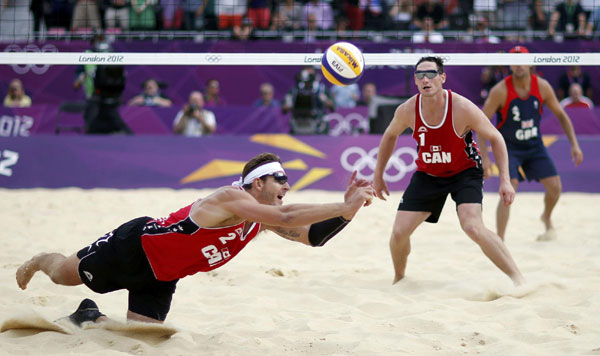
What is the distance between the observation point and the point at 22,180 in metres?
9.90

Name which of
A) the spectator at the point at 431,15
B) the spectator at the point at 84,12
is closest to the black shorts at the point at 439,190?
the spectator at the point at 431,15

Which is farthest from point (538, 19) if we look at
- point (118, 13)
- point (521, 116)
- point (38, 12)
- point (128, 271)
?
point (128, 271)

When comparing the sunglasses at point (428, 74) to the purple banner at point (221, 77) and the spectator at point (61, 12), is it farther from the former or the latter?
the spectator at point (61, 12)

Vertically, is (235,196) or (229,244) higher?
(235,196)

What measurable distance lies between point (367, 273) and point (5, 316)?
8.79 ft

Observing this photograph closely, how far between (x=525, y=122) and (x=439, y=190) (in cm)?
203

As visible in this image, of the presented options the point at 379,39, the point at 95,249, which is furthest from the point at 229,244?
the point at 379,39

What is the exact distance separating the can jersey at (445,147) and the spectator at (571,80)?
7075 mm

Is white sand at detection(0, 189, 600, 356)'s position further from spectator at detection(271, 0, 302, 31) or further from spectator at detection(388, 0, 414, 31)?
spectator at detection(388, 0, 414, 31)

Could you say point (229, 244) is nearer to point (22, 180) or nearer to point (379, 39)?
point (22, 180)

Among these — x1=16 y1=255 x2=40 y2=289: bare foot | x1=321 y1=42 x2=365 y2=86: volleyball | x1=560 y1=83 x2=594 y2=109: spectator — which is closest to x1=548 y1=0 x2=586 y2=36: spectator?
x1=560 y1=83 x2=594 y2=109: spectator

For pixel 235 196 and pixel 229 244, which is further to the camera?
pixel 229 244

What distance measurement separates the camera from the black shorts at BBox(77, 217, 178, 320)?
4035 millimetres

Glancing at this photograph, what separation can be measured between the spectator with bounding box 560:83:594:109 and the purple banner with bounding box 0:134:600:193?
1.44m
